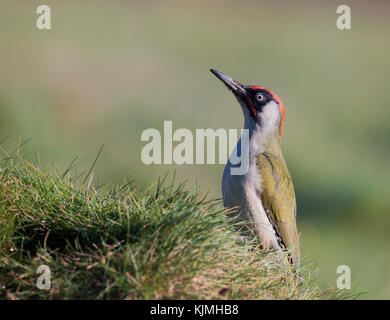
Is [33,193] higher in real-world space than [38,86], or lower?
lower

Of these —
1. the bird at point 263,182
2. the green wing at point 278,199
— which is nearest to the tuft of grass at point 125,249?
the bird at point 263,182

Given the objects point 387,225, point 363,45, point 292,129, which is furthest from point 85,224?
point 363,45

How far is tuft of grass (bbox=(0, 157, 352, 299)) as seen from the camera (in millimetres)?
3166

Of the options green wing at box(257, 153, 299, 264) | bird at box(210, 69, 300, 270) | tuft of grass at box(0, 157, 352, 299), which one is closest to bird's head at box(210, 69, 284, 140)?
bird at box(210, 69, 300, 270)

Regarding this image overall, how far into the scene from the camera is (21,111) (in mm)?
10242

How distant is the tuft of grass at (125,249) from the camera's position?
3166mm

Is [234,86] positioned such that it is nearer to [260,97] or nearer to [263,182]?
[260,97]

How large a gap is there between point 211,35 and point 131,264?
1671cm

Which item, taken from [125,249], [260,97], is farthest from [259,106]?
[125,249]

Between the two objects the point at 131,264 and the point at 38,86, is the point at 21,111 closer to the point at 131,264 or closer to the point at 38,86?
the point at 38,86

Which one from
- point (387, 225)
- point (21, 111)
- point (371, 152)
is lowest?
point (387, 225)

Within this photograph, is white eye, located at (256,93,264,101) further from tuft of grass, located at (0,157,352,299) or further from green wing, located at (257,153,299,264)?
tuft of grass, located at (0,157,352,299)

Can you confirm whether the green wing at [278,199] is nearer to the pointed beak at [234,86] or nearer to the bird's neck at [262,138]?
the bird's neck at [262,138]

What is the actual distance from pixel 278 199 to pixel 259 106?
35.0 inches
